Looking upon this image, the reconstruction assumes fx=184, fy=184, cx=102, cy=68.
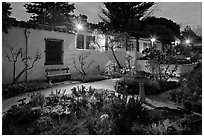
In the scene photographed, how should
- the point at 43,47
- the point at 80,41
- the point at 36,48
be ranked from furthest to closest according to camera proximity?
the point at 80,41 < the point at 43,47 < the point at 36,48

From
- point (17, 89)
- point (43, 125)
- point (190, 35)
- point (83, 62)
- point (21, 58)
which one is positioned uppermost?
point (190, 35)

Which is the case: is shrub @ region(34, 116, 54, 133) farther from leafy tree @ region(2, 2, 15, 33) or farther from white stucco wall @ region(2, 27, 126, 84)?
white stucco wall @ region(2, 27, 126, 84)

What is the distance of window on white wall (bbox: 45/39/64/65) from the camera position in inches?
285

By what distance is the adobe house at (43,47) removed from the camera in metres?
5.98

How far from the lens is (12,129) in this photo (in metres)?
2.63

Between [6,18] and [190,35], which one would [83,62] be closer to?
[6,18]

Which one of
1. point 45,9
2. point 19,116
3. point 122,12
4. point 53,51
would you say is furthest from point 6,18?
point 122,12

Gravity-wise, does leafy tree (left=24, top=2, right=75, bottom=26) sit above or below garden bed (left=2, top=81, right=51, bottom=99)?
above

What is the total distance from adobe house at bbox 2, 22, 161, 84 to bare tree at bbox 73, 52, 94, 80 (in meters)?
0.16

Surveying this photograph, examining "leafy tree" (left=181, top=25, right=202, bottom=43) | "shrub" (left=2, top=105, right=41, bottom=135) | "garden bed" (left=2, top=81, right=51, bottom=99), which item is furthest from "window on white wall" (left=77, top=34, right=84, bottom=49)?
"leafy tree" (left=181, top=25, right=202, bottom=43)

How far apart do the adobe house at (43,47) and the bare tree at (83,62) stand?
0.54 feet

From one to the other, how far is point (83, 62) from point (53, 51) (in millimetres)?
1577

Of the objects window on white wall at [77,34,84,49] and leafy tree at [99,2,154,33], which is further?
leafy tree at [99,2,154,33]

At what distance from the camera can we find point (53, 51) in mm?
7398
